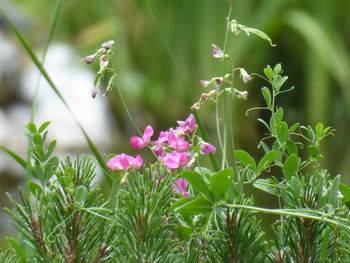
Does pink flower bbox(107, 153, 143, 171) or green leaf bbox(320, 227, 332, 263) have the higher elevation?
pink flower bbox(107, 153, 143, 171)

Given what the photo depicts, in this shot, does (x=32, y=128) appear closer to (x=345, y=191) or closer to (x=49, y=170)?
(x=49, y=170)

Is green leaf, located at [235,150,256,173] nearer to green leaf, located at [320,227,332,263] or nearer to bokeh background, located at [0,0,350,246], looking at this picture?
green leaf, located at [320,227,332,263]

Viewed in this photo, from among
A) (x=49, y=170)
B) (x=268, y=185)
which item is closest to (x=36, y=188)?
(x=49, y=170)

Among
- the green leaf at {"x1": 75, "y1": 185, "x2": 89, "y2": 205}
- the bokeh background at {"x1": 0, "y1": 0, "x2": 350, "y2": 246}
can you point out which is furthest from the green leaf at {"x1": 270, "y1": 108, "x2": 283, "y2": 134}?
the bokeh background at {"x1": 0, "y1": 0, "x2": 350, "y2": 246}

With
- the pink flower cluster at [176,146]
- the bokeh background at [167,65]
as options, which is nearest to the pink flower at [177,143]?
Result: the pink flower cluster at [176,146]

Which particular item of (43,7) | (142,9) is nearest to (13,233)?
(142,9)
